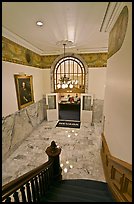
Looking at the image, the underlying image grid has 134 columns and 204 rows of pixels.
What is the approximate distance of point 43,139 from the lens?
5383 millimetres

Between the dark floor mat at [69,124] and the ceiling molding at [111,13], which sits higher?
the ceiling molding at [111,13]

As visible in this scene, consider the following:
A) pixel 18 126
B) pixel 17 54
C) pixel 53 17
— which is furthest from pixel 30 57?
pixel 53 17

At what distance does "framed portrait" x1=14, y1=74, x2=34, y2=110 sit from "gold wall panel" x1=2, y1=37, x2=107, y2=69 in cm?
60

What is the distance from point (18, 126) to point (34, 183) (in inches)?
126

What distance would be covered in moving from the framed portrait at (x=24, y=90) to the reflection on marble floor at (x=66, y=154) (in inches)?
61.1

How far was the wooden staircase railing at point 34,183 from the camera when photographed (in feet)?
4.17

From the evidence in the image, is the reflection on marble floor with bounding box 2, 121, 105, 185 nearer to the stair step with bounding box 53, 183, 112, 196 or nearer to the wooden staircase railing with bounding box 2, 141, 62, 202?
the stair step with bounding box 53, 183, 112, 196

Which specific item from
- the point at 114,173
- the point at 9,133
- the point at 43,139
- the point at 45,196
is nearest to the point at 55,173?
the point at 45,196

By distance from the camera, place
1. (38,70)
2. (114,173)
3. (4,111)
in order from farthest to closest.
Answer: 1. (38,70)
2. (4,111)
3. (114,173)

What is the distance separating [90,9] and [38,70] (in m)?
4.61

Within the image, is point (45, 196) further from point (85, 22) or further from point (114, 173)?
point (85, 22)

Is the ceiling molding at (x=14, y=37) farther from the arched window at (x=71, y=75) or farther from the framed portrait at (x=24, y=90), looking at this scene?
the arched window at (x=71, y=75)

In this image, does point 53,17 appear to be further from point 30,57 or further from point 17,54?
point 30,57

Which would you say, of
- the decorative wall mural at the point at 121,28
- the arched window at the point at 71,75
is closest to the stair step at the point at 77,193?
the decorative wall mural at the point at 121,28
